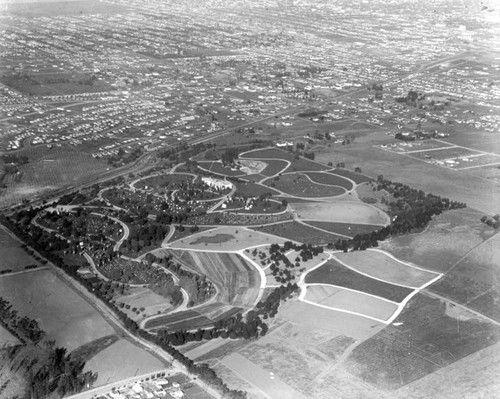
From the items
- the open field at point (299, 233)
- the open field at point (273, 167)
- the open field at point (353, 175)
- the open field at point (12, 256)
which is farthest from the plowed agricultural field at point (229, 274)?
the open field at point (353, 175)

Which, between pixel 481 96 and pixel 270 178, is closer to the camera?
pixel 270 178

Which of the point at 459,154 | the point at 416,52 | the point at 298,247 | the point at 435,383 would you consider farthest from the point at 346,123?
the point at 435,383

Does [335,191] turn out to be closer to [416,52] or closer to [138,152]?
[138,152]

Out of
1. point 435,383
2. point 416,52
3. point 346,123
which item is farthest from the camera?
point 416,52

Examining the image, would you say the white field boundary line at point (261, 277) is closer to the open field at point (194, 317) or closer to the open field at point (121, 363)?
the open field at point (194, 317)

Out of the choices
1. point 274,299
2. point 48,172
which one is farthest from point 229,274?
point 48,172

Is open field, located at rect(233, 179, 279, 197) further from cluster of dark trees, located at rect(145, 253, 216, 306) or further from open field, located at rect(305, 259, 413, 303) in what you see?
open field, located at rect(305, 259, 413, 303)
